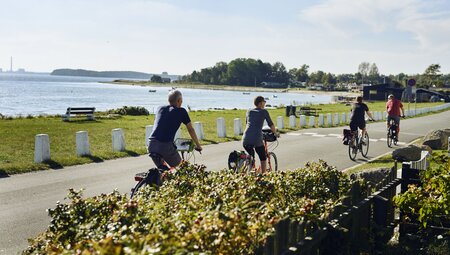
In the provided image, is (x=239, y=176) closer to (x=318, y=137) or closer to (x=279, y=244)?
(x=279, y=244)

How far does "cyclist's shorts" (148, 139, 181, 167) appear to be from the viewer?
7.66 m

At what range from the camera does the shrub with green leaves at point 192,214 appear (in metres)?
3.18

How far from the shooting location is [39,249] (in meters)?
4.26

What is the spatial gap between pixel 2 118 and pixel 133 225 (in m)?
34.4

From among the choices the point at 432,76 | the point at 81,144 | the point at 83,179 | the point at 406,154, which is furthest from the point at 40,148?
the point at 432,76

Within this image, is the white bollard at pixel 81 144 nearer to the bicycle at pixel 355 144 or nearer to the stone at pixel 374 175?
the bicycle at pixel 355 144

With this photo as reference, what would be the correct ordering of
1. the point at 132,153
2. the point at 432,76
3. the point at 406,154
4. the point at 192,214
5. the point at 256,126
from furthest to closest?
the point at 432,76 → the point at 132,153 → the point at 406,154 → the point at 256,126 → the point at 192,214

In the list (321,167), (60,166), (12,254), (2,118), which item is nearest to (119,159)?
(60,166)

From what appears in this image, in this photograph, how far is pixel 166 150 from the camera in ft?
25.2

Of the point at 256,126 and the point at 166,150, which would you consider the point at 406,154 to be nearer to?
the point at 256,126

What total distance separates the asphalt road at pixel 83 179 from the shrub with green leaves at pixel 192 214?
105 inches

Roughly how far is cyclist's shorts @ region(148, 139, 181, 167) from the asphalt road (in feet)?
6.75

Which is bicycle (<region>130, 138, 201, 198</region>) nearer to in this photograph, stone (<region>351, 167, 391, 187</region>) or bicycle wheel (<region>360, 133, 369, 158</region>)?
stone (<region>351, 167, 391, 187</region>)

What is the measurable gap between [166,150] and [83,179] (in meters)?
4.76
